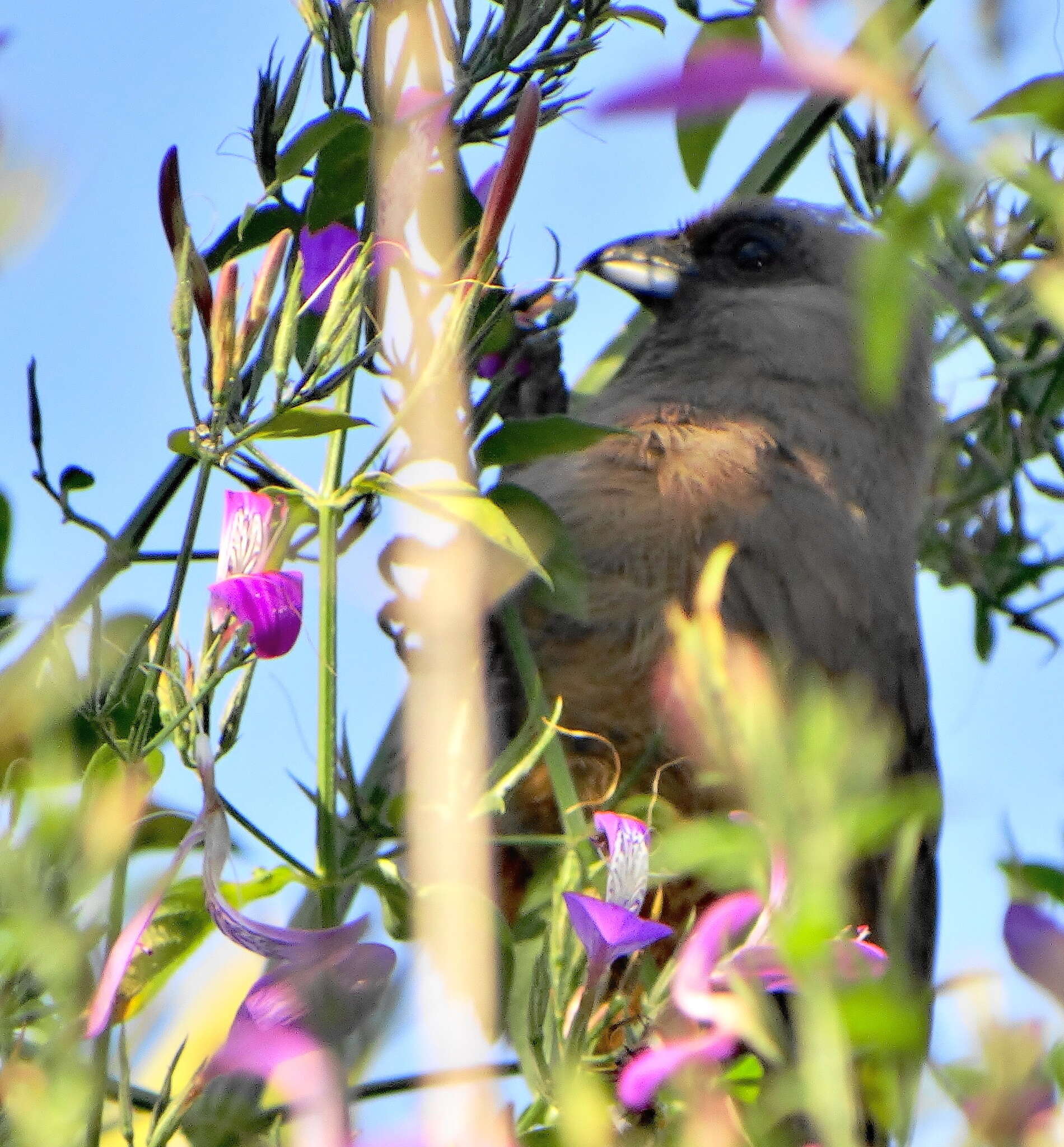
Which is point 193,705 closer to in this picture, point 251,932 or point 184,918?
point 251,932

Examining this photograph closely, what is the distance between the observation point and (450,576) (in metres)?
1.79

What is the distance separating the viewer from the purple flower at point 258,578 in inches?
43.9

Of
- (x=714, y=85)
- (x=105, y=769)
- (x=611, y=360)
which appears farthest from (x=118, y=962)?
(x=611, y=360)

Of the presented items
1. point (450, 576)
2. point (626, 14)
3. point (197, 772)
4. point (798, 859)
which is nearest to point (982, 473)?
point (450, 576)

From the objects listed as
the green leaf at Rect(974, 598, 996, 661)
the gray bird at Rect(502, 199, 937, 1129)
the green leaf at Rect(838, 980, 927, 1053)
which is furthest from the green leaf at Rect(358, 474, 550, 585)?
the green leaf at Rect(974, 598, 996, 661)

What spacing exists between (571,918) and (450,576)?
0.75m

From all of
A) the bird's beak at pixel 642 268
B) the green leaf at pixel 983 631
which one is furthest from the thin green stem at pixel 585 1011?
the bird's beak at pixel 642 268

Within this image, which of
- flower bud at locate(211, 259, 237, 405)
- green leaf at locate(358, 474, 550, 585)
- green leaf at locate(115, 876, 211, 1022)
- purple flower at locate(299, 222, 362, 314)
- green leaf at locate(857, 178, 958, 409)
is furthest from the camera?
purple flower at locate(299, 222, 362, 314)

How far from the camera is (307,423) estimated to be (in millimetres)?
1166

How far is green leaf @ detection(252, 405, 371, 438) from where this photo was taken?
1146 millimetres

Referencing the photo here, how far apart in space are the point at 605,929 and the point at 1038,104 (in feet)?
2.05

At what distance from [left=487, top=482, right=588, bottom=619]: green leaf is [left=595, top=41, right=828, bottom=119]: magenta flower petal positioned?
35.8 inches

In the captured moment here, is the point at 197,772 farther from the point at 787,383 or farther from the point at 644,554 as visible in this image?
the point at 787,383

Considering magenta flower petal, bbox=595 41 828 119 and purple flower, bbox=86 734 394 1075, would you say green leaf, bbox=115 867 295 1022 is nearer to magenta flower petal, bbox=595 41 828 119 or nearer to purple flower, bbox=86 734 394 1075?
purple flower, bbox=86 734 394 1075
